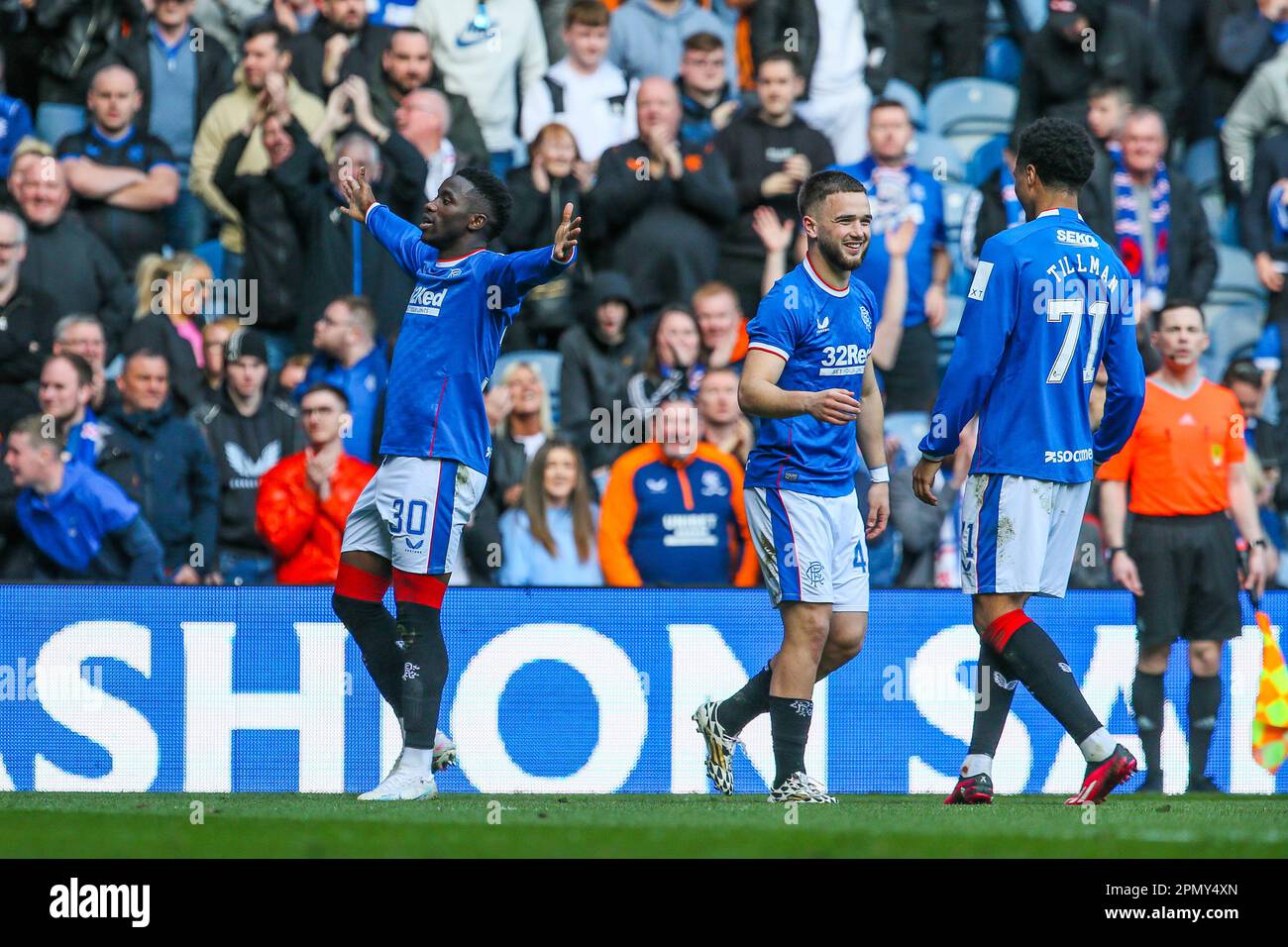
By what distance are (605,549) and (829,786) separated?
1777 mm

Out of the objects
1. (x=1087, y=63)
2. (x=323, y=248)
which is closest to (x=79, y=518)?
(x=323, y=248)

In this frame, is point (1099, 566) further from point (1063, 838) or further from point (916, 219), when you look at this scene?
point (1063, 838)

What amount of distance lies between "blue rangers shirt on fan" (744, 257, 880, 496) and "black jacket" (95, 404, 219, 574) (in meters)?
4.27

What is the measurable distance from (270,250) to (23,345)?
1.51 meters

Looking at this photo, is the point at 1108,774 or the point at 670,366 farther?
A: the point at 670,366

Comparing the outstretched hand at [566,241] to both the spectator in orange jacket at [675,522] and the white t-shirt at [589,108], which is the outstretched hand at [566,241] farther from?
the white t-shirt at [589,108]

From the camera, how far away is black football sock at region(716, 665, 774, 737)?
7.29 m

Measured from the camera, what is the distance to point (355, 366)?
10.9 meters

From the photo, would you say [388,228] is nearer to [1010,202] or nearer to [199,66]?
[199,66]

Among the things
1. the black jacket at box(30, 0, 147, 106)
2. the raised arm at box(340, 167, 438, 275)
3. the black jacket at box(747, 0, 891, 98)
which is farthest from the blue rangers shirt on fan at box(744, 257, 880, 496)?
the black jacket at box(30, 0, 147, 106)

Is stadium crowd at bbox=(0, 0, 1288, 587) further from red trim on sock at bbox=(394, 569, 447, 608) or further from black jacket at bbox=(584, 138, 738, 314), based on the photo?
red trim on sock at bbox=(394, 569, 447, 608)

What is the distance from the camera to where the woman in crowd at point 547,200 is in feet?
37.4

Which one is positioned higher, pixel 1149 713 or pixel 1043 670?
pixel 1043 670

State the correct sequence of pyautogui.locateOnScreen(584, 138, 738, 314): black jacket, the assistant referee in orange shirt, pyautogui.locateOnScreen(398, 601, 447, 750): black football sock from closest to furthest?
pyautogui.locateOnScreen(398, 601, 447, 750): black football sock → the assistant referee in orange shirt → pyautogui.locateOnScreen(584, 138, 738, 314): black jacket
